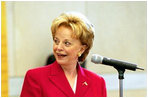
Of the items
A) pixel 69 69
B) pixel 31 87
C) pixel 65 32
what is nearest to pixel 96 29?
pixel 69 69

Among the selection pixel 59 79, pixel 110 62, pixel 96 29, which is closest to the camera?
pixel 110 62

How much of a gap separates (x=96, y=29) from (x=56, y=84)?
273cm

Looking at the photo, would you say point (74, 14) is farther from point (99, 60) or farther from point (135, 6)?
point (135, 6)

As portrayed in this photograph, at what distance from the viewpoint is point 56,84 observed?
2.00 m

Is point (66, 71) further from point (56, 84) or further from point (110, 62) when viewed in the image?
point (110, 62)

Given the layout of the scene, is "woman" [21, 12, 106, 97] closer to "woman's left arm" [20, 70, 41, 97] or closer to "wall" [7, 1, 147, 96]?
"woman's left arm" [20, 70, 41, 97]

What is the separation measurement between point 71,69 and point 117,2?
279 cm

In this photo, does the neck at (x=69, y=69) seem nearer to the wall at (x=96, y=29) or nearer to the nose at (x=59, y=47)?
the nose at (x=59, y=47)

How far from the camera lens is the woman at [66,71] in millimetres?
1950

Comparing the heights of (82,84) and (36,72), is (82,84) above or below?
below

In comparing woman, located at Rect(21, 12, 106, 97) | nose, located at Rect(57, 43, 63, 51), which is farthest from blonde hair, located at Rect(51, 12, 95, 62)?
nose, located at Rect(57, 43, 63, 51)

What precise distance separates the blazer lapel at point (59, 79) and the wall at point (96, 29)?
233 centimetres

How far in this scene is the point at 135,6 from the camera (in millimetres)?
4785

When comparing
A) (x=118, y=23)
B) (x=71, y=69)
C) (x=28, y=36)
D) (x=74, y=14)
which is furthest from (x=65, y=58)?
(x=118, y=23)
